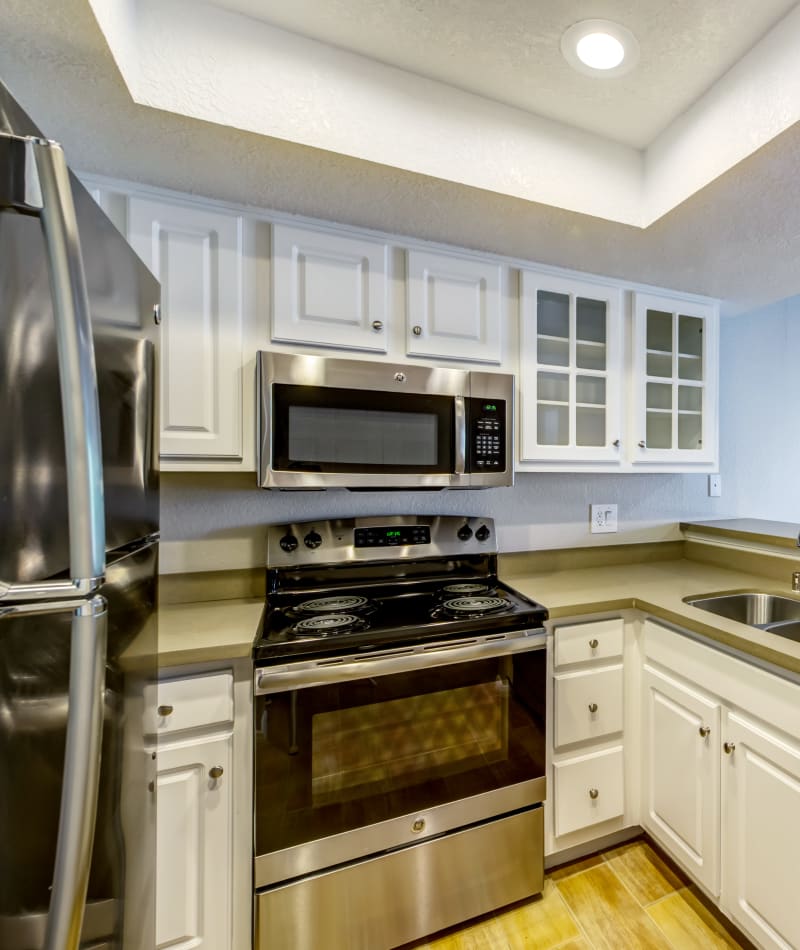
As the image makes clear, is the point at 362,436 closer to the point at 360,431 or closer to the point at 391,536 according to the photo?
the point at 360,431

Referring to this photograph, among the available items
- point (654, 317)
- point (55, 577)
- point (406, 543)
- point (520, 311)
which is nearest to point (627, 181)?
point (520, 311)

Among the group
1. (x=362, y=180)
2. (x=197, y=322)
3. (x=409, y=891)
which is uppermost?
(x=362, y=180)

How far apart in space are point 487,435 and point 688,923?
1.58m

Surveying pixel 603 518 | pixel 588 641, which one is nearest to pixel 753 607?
pixel 603 518

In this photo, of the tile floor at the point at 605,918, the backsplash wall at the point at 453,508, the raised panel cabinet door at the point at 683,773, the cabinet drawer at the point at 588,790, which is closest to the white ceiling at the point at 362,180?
the backsplash wall at the point at 453,508

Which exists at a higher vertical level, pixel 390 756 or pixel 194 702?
pixel 194 702

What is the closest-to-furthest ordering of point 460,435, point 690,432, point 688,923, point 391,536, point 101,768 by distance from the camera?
point 101,768 < point 688,923 < point 460,435 < point 391,536 < point 690,432

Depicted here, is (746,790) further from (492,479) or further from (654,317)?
(654,317)

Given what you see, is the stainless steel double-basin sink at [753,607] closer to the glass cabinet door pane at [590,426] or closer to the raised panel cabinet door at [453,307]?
the glass cabinet door pane at [590,426]

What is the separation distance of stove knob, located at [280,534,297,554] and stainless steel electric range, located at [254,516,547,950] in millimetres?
78

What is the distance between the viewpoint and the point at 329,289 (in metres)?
1.37

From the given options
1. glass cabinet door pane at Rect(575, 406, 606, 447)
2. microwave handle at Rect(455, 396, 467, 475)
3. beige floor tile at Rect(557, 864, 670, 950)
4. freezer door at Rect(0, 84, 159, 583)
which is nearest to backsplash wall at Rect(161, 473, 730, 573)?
glass cabinet door pane at Rect(575, 406, 606, 447)

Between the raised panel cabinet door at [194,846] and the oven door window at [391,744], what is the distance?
4.1 inches

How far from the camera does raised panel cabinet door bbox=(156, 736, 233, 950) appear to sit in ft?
3.38
